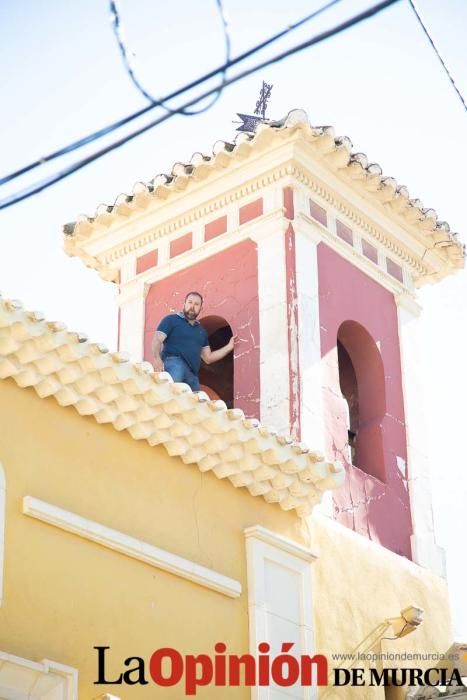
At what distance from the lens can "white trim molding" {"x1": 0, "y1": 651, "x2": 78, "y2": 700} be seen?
7508 millimetres

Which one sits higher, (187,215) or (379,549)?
(187,215)

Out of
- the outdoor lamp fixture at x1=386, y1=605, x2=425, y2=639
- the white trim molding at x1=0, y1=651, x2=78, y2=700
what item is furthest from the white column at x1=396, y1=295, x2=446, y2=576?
the white trim molding at x1=0, y1=651, x2=78, y2=700

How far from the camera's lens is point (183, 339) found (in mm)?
11141

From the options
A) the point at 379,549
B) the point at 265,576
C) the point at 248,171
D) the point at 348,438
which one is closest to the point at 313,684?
the point at 265,576

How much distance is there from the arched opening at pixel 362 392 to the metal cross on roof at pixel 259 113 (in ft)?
7.08

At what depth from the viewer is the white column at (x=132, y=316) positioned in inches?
483

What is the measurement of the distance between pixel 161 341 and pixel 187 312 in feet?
1.17

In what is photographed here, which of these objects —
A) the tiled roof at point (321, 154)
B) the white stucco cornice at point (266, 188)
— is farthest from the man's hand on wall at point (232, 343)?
the tiled roof at point (321, 154)

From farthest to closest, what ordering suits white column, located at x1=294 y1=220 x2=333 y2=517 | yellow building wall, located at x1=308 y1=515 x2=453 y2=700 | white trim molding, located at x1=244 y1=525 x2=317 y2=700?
white column, located at x1=294 y1=220 x2=333 y2=517
yellow building wall, located at x1=308 y1=515 x2=453 y2=700
white trim molding, located at x1=244 y1=525 x2=317 y2=700

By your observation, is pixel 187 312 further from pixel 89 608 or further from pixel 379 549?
pixel 89 608

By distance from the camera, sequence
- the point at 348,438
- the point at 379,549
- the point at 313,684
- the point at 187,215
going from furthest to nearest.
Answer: the point at 187,215 → the point at 348,438 → the point at 379,549 → the point at 313,684

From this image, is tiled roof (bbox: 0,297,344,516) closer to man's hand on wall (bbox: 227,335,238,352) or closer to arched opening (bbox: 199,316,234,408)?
man's hand on wall (bbox: 227,335,238,352)

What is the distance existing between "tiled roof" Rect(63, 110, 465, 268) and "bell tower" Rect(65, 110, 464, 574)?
1cm

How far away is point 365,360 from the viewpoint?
39.5 feet
